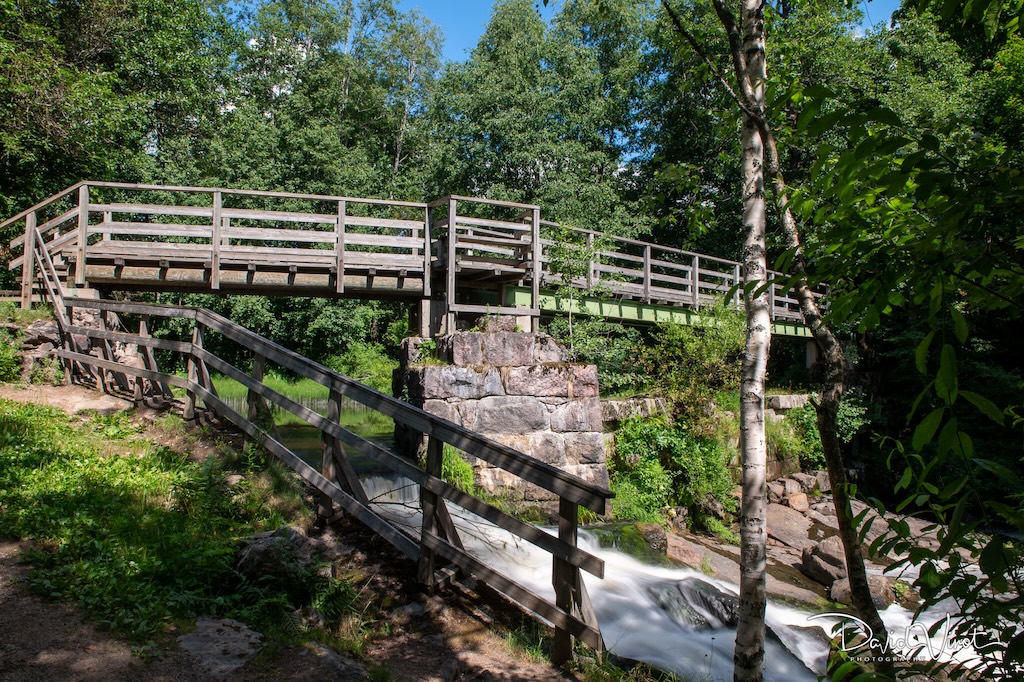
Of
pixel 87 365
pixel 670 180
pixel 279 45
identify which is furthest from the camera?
pixel 279 45

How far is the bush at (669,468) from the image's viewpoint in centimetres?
1179

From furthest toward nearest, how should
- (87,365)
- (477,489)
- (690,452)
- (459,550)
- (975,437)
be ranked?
(975,437), (690,452), (477,489), (87,365), (459,550)

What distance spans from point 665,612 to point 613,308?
32.0ft

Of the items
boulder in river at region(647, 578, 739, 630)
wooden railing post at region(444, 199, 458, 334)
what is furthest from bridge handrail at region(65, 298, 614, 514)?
wooden railing post at region(444, 199, 458, 334)

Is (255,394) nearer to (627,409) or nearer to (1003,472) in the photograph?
(1003,472)

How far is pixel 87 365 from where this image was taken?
879cm

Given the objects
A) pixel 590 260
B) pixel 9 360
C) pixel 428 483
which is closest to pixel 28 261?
pixel 9 360

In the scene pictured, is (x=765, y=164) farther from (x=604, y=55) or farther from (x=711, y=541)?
(x=604, y=55)

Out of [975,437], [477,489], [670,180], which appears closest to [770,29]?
[670,180]

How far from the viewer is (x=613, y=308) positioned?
15.8m

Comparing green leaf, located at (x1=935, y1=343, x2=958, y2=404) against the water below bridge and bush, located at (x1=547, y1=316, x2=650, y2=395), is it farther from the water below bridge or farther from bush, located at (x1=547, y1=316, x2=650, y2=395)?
bush, located at (x1=547, y1=316, x2=650, y2=395)

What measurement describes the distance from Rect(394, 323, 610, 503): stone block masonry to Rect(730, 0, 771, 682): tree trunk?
6044 millimetres

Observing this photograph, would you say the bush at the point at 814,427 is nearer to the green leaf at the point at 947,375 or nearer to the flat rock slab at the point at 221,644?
the flat rock slab at the point at 221,644

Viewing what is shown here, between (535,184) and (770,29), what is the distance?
18.4 meters
